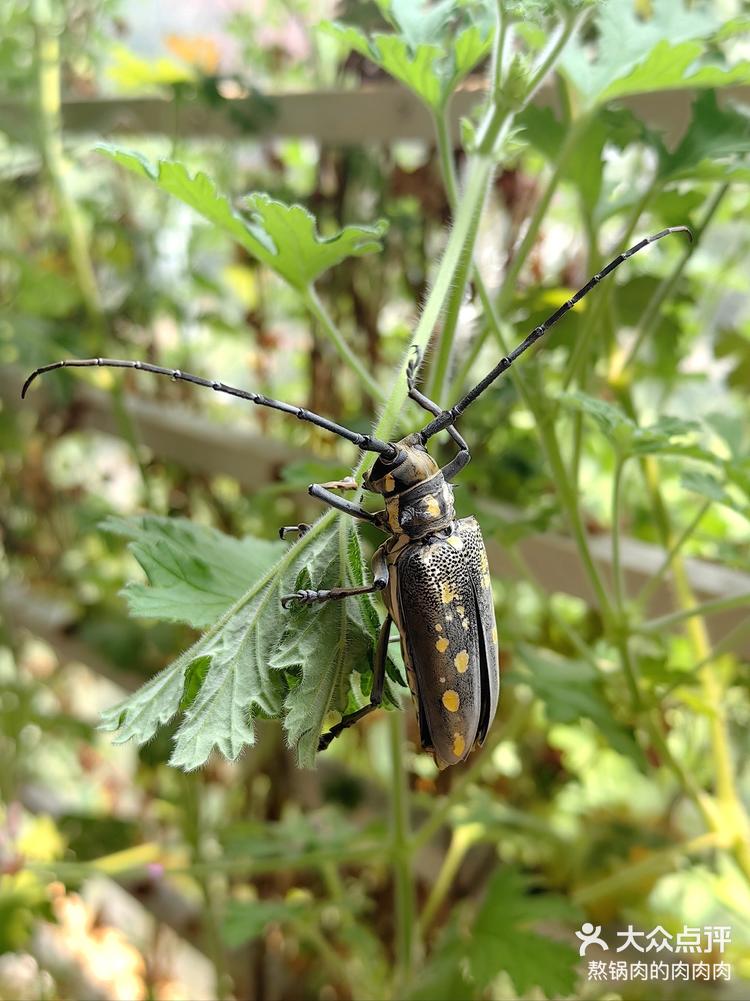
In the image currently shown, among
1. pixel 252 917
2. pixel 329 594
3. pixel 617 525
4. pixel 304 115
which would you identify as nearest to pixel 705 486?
pixel 617 525

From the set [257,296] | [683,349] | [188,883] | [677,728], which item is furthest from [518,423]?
[188,883]

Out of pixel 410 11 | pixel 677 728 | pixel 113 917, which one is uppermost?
pixel 410 11

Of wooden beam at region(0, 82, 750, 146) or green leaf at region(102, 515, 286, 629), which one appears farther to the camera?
wooden beam at region(0, 82, 750, 146)

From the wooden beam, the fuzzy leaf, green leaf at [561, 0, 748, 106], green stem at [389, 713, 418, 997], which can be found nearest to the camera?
the fuzzy leaf

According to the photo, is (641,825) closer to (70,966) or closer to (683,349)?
(683,349)

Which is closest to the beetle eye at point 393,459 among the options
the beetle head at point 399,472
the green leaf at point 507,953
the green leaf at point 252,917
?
the beetle head at point 399,472

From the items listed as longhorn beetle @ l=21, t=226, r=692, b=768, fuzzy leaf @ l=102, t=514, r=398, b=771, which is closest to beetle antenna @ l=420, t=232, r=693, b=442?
longhorn beetle @ l=21, t=226, r=692, b=768

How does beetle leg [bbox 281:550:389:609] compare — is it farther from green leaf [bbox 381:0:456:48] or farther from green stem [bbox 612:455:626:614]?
green leaf [bbox 381:0:456:48]

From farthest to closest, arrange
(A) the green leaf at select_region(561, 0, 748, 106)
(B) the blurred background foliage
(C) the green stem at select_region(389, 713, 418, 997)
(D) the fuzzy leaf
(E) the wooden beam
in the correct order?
(E) the wooden beam < (C) the green stem at select_region(389, 713, 418, 997) < (B) the blurred background foliage < (A) the green leaf at select_region(561, 0, 748, 106) < (D) the fuzzy leaf
